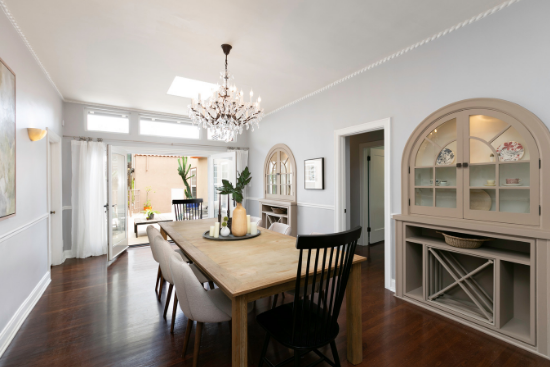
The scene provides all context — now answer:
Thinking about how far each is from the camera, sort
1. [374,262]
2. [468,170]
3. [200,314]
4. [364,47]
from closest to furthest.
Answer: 1. [200,314]
2. [468,170]
3. [364,47]
4. [374,262]

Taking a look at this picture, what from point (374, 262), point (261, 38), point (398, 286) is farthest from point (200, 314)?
point (374, 262)

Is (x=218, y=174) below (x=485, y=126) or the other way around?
below

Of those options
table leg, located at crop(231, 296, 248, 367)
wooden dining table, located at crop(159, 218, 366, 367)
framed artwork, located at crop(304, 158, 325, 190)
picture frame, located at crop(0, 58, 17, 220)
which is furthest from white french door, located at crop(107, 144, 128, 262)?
table leg, located at crop(231, 296, 248, 367)

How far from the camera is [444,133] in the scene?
2602mm

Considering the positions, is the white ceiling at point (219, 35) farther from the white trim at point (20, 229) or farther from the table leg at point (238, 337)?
the table leg at point (238, 337)

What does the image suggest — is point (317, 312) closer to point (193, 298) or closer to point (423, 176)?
point (193, 298)

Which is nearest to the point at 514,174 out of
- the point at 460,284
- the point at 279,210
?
the point at 460,284

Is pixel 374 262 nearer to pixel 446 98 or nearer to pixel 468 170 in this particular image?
pixel 468 170

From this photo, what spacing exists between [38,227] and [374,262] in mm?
4467

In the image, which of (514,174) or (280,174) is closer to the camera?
(514,174)

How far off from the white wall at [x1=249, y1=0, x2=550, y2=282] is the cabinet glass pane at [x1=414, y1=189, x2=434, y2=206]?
0.70 ft

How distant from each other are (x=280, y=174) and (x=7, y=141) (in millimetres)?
3740

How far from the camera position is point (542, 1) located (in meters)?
2.03

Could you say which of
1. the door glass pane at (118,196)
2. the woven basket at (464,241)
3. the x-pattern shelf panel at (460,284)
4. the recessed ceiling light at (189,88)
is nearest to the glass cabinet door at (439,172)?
the woven basket at (464,241)
